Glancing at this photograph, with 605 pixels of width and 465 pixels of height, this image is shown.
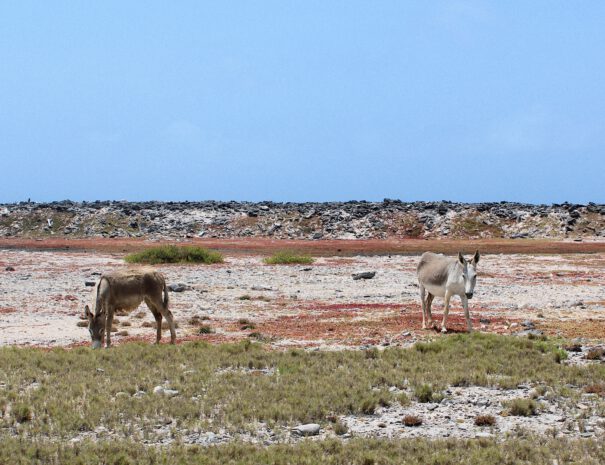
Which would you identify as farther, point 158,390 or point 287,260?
point 287,260

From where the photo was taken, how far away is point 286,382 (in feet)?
48.0

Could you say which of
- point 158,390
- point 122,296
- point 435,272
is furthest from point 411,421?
point 435,272

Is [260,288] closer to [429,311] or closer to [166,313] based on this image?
[429,311]

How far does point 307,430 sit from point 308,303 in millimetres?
19650

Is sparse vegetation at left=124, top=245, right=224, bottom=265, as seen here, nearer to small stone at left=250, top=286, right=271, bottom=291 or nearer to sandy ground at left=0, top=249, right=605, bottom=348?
sandy ground at left=0, top=249, right=605, bottom=348

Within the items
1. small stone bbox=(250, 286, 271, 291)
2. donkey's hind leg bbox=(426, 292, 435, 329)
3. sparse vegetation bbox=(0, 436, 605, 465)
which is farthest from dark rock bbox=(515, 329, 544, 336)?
small stone bbox=(250, 286, 271, 291)

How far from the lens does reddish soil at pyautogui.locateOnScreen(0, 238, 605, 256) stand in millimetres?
71938

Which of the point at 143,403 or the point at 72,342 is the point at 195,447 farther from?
the point at 72,342

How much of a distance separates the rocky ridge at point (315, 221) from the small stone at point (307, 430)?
8380 centimetres

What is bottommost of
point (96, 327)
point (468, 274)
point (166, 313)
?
point (96, 327)

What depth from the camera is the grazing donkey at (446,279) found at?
2106 centimetres

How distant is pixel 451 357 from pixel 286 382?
15.8 feet

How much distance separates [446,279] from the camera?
22.2 metres

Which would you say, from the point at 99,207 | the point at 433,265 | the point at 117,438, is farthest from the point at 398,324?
the point at 99,207
